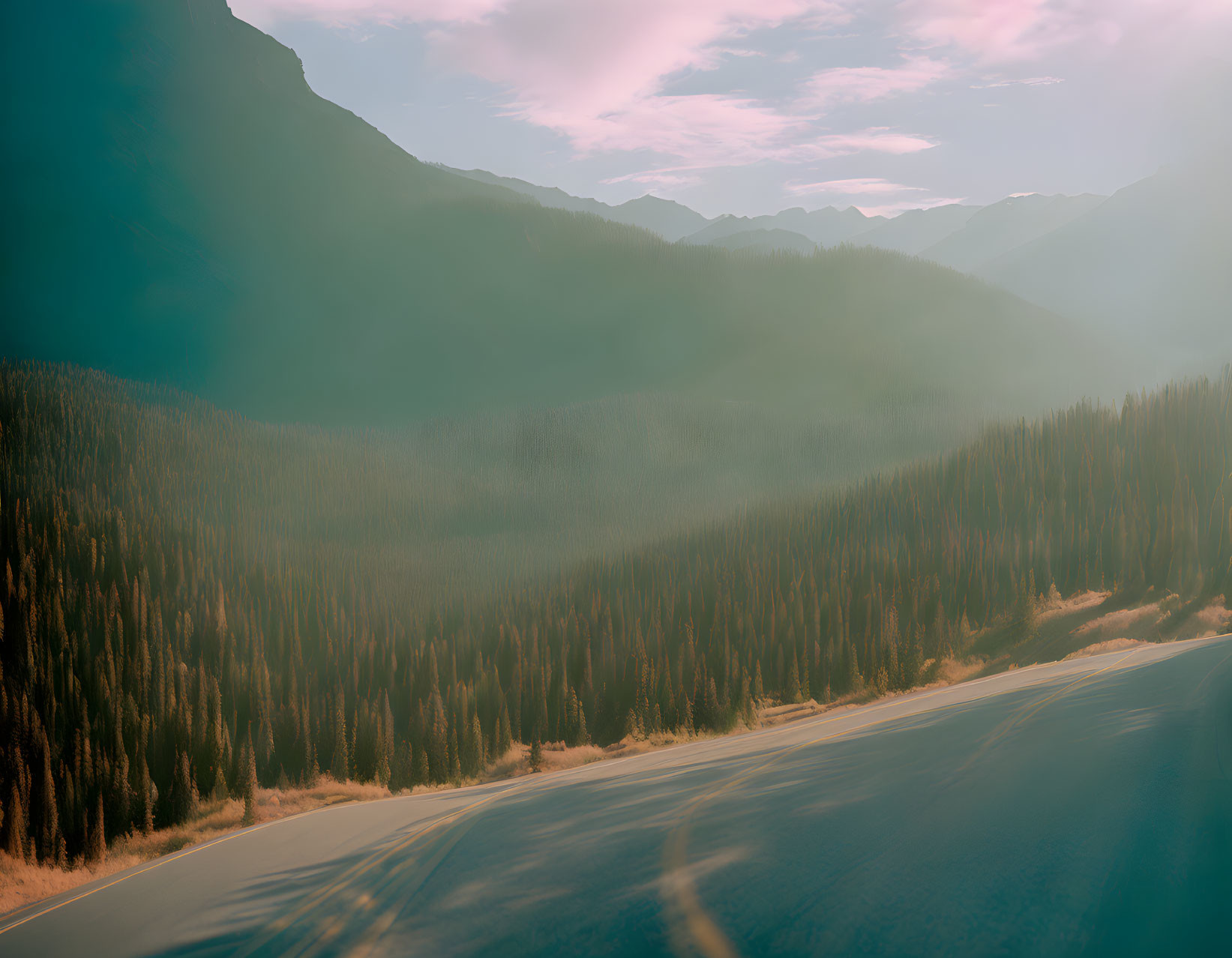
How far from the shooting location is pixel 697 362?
17838 cm

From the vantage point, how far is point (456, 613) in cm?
6222

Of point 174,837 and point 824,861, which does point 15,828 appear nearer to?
point 174,837

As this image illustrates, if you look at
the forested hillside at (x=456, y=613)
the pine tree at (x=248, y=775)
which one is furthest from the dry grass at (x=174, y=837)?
the forested hillside at (x=456, y=613)

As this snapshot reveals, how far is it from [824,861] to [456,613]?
188 ft

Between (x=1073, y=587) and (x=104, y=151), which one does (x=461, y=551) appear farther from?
(x=104, y=151)

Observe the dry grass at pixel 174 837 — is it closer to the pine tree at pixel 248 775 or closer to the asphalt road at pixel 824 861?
the pine tree at pixel 248 775

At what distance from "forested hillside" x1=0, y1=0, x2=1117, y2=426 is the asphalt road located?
360ft

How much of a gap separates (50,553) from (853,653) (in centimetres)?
4793

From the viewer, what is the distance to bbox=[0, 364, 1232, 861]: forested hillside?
3734 cm

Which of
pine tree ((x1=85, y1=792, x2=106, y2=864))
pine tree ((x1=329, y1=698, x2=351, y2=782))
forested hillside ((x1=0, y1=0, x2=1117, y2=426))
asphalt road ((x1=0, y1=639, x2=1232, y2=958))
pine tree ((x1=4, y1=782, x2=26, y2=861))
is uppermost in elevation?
forested hillside ((x1=0, y1=0, x2=1117, y2=426))

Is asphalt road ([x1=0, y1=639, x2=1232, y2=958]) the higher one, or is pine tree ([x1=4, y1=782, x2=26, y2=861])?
asphalt road ([x1=0, y1=639, x2=1232, y2=958])

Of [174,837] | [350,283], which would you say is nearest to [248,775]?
[174,837]

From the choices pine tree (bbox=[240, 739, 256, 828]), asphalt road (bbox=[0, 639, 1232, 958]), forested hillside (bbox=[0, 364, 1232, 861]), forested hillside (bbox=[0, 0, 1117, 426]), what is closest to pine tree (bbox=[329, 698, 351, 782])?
forested hillside (bbox=[0, 364, 1232, 861])

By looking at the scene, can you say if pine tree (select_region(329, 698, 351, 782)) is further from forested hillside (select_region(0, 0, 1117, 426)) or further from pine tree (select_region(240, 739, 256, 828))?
forested hillside (select_region(0, 0, 1117, 426))
